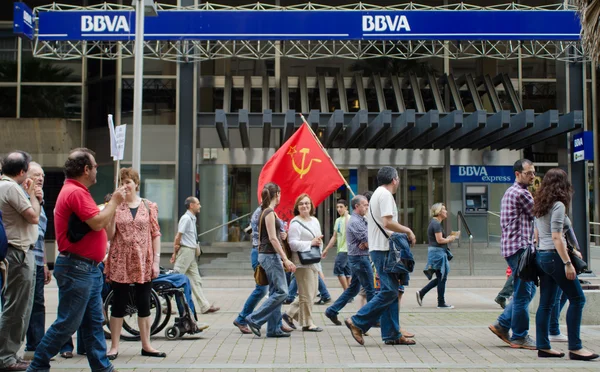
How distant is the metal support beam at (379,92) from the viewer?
24.3 meters

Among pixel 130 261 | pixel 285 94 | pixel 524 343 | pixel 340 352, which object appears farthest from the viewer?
pixel 285 94

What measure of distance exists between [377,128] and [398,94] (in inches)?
182

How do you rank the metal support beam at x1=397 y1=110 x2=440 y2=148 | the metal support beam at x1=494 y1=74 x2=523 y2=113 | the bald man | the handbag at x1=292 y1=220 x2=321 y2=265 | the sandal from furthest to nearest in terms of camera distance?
the metal support beam at x1=494 y1=74 x2=523 y2=113 → the metal support beam at x1=397 y1=110 x2=440 y2=148 → the handbag at x1=292 y1=220 x2=321 y2=265 → the sandal → the bald man

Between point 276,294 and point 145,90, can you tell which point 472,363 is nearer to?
point 276,294

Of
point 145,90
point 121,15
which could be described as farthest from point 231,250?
point 121,15

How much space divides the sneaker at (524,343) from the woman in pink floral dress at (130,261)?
3.76 meters

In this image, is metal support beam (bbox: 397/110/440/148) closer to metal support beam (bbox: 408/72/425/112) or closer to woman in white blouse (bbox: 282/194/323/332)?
metal support beam (bbox: 408/72/425/112)

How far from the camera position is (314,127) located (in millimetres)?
21078

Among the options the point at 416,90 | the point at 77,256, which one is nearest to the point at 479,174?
the point at 416,90

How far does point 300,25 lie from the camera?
61.4ft

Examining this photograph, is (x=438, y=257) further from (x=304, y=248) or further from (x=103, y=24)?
(x=103, y=24)

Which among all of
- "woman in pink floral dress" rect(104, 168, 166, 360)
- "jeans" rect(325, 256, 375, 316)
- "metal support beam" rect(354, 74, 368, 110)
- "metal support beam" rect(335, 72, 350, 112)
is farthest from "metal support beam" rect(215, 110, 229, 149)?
"woman in pink floral dress" rect(104, 168, 166, 360)

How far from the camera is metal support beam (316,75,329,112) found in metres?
23.8

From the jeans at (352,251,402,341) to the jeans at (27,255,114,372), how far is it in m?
2.97
